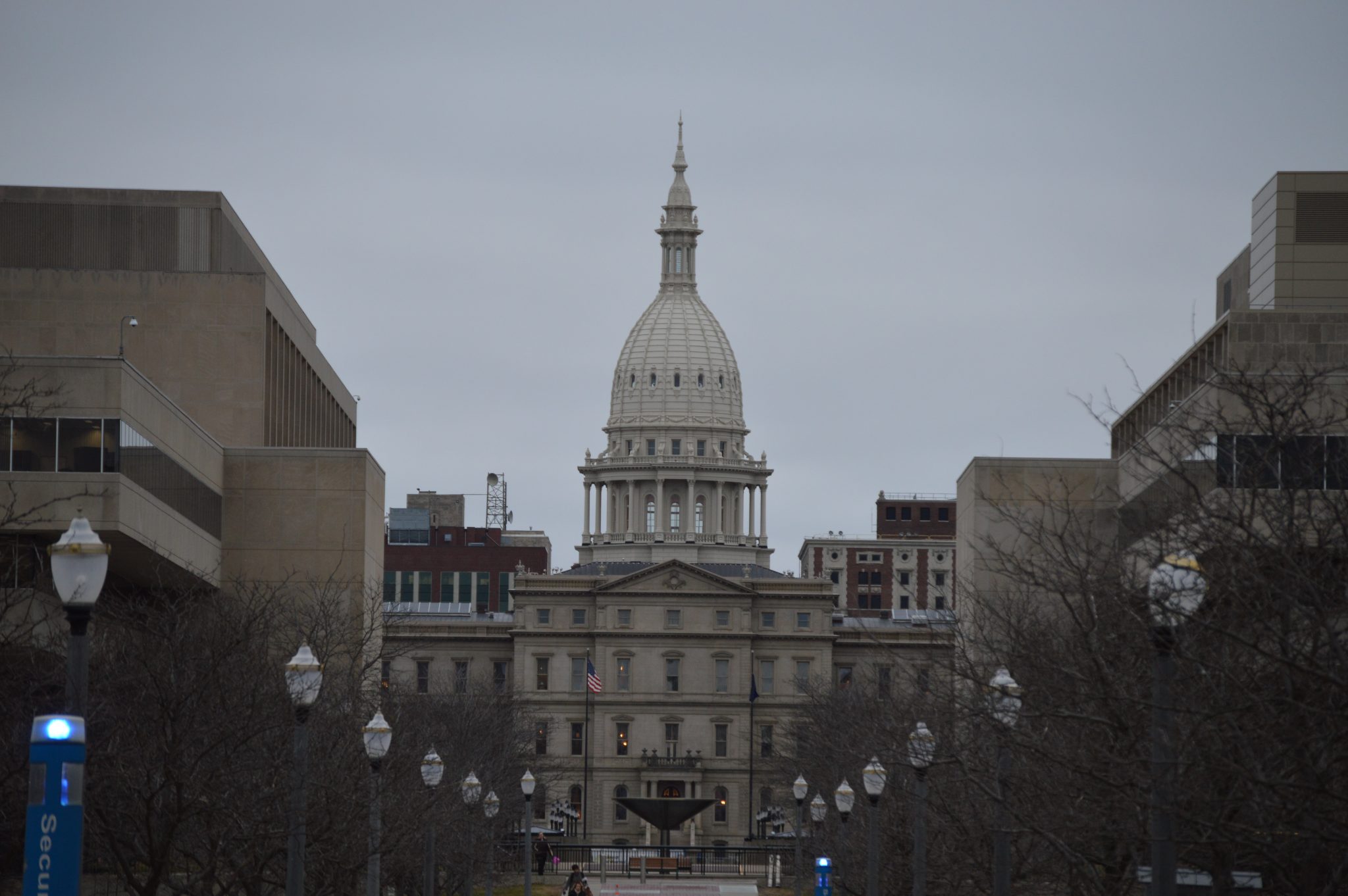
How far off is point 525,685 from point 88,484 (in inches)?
4597

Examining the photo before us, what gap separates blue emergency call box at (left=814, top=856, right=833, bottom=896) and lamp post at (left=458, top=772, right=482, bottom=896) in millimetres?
8520

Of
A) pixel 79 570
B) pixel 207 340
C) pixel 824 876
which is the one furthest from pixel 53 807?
pixel 207 340

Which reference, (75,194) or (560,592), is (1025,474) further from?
(560,592)

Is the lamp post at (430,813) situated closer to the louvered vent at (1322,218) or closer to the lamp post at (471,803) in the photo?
the lamp post at (471,803)

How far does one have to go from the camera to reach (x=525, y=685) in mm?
179250

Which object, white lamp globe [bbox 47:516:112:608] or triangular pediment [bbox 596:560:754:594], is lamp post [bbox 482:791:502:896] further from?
triangular pediment [bbox 596:560:754:594]

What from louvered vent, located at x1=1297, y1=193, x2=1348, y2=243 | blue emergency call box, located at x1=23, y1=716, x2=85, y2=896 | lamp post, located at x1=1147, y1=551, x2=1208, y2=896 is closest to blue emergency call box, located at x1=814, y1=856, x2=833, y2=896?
louvered vent, located at x1=1297, y1=193, x2=1348, y2=243

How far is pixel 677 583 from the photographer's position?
18175 centimetres

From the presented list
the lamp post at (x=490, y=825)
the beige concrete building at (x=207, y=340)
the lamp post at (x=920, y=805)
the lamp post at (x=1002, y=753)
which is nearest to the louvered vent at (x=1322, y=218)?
the beige concrete building at (x=207, y=340)

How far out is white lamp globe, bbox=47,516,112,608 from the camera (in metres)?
17.8

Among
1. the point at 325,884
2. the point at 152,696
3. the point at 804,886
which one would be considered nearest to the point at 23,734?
the point at 152,696

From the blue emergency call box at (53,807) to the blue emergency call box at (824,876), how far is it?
38.1m

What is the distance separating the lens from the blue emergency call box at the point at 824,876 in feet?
179

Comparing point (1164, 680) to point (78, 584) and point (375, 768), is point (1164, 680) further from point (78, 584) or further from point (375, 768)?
point (375, 768)
